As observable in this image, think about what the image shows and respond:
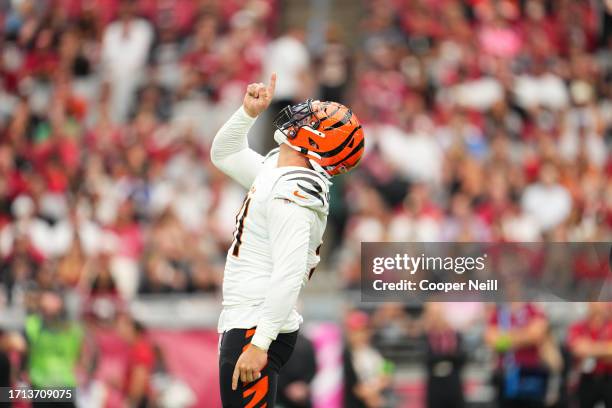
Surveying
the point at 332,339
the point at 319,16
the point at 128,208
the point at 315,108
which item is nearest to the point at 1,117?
the point at 128,208

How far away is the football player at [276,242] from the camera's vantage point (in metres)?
5.50

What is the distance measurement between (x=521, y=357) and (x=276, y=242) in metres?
6.11

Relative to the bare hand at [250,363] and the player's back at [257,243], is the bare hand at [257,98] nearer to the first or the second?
the player's back at [257,243]

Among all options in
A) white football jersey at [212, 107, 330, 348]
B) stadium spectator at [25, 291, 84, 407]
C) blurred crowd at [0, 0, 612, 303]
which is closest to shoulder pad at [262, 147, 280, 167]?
white football jersey at [212, 107, 330, 348]

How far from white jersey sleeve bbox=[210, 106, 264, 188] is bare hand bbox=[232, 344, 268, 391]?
1.10m

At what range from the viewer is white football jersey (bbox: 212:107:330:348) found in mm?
5496

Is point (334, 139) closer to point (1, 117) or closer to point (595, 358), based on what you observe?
point (595, 358)

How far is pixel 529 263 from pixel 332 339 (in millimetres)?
2139

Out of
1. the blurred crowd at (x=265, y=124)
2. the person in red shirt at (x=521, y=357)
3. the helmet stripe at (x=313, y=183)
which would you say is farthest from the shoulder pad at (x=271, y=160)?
the blurred crowd at (x=265, y=124)

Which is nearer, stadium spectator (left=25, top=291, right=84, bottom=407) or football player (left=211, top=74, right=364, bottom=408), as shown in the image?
football player (left=211, top=74, right=364, bottom=408)

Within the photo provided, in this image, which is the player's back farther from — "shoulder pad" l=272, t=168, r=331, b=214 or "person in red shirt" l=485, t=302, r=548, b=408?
"person in red shirt" l=485, t=302, r=548, b=408

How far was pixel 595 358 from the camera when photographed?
32.2 ft

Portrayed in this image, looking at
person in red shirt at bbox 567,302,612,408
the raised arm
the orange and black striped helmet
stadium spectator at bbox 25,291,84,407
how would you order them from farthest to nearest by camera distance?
1. stadium spectator at bbox 25,291,84,407
2. person in red shirt at bbox 567,302,612,408
3. the raised arm
4. the orange and black striped helmet

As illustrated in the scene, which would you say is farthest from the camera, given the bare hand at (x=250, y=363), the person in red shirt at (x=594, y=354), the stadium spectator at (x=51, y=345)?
the stadium spectator at (x=51, y=345)
